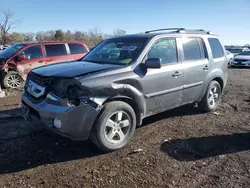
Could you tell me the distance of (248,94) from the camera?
836 centimetres

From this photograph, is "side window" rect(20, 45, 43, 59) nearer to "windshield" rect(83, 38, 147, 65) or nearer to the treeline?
"windshield" rect(83, 38, 147, 65)

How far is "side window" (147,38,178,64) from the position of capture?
448 centimetres

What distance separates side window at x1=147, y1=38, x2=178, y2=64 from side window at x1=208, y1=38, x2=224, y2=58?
1.51 meters

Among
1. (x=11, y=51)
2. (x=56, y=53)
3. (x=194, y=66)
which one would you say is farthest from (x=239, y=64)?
(x=11, y=51)

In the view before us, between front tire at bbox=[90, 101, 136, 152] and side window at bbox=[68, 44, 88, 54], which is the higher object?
side window at bbox=[68, 44, 88, 54]

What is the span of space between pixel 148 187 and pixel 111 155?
3.17ft

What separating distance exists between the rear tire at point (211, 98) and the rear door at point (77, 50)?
18.2ft

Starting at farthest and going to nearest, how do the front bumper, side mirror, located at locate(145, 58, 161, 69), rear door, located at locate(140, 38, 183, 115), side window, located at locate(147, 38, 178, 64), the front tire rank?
side window, located at locate(147, 38, 178, 64) < rear door, located at locate(140, 38, 183, 115) < side mirror, located at locate(145, 58, 161, 69) < the front tire < the front bumper

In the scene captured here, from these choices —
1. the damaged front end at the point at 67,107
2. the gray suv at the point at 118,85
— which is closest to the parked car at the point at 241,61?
the gray suv at the point at 118,85

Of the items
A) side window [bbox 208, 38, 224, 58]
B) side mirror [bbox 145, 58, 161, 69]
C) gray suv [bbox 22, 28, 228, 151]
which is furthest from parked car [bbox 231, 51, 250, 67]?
side mirror [bbox 145, 58, 161, 69]

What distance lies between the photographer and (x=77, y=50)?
32.4 ft

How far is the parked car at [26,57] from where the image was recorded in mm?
8423

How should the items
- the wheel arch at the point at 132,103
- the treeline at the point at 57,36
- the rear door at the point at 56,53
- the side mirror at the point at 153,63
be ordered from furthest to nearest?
the treeline at the point at 57,36, the rear door at the point at 56,53, the side mirror at the point at 153,63, the wheel arch at the point at 132,103

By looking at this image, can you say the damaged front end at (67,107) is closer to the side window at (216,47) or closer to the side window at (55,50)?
the side window at (216,47)
